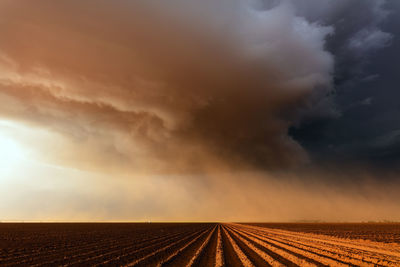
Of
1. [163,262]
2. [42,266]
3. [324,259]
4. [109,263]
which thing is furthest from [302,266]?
[42,266]

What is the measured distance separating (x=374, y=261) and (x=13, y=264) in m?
23.6

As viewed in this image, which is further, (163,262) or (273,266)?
(163,262)

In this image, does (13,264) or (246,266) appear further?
(13,264)

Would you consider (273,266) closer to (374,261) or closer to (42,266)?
(374,261)

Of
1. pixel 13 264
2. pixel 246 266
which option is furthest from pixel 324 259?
pixel 13 264

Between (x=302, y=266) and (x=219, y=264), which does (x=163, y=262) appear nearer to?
(x=219, y=264)

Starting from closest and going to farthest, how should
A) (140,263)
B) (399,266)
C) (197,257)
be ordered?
1. (399,266)
2. (140,263)
3. (197,257)

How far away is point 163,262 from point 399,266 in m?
14.4

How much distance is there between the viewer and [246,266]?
15633 millimetres

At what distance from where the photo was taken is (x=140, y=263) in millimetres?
16938

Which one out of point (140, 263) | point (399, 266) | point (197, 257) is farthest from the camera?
point (197, 257)

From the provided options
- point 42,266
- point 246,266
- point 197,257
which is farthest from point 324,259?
point 42,266

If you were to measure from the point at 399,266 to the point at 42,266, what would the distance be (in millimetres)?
21647

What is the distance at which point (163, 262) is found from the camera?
56.5ft
